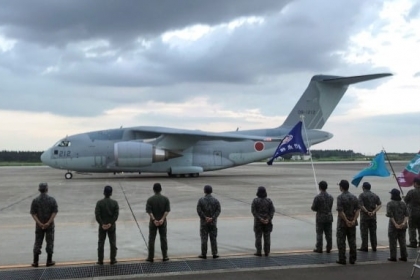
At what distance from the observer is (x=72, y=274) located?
22.7 ft

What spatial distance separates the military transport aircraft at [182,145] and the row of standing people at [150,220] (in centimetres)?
1990

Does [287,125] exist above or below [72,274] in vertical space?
above

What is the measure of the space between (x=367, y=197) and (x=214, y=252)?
3.33 metres

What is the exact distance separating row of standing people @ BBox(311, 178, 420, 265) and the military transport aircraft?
63.3 ft

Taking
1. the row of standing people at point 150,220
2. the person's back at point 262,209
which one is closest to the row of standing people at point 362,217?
the person's back at point 262,209

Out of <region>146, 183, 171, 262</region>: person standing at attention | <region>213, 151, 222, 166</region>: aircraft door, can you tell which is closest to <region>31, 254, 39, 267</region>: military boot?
<region>146, 183, 171, 262</region>: person standing at attention

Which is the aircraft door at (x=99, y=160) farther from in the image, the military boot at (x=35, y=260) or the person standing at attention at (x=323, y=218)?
the person standing at attention at (x=323, y=218)

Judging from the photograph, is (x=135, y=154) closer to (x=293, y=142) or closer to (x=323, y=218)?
(x=293, y=142)

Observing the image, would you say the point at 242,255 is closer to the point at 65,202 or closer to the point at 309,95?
the point at 65,202

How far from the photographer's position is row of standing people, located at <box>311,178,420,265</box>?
7.77 meters

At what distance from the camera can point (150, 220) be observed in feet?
26.6

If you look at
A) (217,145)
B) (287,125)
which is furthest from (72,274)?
(287,125)

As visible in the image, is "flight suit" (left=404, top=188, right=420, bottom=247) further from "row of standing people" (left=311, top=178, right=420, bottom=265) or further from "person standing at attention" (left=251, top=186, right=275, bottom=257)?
"person standing at attention" (left=251, top=186, right=275, bottom=257)

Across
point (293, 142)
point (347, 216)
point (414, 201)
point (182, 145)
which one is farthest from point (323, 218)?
point (182, 145)
